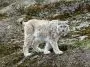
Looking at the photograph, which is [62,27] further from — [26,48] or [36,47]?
[26,48]

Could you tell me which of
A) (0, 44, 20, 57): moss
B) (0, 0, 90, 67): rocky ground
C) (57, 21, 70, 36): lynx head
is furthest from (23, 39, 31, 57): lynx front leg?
(0, 44, 20, 57): moss

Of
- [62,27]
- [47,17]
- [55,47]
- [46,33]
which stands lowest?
[47,17]

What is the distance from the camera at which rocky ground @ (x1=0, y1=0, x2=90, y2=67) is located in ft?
51.3

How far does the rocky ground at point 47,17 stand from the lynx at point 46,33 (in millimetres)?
535

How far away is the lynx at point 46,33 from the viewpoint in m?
15.4

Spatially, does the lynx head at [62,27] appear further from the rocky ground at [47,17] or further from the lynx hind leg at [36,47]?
the lynx hind leg at [36,47]

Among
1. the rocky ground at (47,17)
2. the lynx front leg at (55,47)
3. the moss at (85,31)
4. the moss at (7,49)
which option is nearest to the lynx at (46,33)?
the lynx front leg at (55,47)

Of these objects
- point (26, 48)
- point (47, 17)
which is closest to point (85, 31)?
point (26, 48)

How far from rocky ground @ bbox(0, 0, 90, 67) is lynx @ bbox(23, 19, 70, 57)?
535mm

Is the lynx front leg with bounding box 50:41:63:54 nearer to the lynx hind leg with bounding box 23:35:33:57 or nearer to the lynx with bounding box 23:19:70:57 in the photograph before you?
the lynx with bounding box 23:19:70:57

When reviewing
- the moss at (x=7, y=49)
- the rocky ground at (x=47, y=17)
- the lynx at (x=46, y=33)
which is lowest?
the moss at (x=7, y=49)

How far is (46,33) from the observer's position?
51.9 ft

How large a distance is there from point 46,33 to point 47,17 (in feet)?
43.4

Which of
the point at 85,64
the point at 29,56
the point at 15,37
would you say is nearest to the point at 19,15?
the point at 15,37
